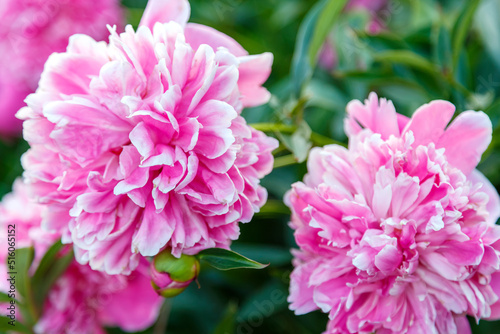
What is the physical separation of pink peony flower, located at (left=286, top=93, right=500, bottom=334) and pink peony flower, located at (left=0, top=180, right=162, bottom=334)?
0.28 m

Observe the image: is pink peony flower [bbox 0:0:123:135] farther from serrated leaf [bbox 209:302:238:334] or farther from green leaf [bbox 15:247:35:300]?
serrated leaf [bbox 209:302:238:334]

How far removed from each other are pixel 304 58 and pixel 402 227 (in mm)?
284

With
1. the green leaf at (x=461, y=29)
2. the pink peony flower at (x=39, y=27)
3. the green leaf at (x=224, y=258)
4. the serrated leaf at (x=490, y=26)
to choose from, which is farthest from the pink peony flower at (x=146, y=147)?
the pink peony flower at (x=39, y=27)

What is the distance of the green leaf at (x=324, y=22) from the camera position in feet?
2.04

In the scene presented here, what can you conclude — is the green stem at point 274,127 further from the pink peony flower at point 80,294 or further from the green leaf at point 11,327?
the green leaf at point 11,327

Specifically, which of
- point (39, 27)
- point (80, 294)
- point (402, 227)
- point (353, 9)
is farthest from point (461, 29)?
point (39, 27)

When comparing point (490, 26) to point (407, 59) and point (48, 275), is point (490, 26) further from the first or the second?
point (48, 275)

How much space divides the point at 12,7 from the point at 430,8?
2.29ft

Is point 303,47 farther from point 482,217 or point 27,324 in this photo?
point 27,324

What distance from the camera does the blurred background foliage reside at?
0.63 metres

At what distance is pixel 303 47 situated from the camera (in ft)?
2.16

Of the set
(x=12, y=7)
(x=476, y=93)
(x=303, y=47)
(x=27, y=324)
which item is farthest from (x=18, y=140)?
(x=476, y=93)

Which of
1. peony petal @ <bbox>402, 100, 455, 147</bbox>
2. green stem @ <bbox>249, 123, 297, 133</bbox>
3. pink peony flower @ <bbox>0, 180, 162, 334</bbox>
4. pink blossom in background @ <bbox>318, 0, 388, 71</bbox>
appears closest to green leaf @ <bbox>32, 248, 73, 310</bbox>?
pink peony flower @ <bbox>0, 180, 162, 334</bbox>

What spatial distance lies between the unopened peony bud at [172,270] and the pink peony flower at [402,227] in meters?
0.10
